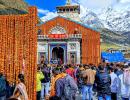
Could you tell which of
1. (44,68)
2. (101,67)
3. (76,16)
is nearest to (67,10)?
(76,16)

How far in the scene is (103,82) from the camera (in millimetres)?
12445

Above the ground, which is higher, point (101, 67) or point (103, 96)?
point (101, 67)

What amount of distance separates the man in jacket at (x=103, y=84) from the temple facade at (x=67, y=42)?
1362 inches

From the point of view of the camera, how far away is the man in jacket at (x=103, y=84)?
488 inches

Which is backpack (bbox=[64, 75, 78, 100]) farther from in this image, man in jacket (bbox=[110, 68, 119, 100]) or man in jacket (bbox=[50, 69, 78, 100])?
man in jacket (bbox=[110, 68, 119, 100])

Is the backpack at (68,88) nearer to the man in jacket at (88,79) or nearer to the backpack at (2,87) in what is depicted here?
the backpack at (2,87)

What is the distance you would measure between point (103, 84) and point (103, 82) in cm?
7

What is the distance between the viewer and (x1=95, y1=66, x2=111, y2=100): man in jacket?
12398 mm

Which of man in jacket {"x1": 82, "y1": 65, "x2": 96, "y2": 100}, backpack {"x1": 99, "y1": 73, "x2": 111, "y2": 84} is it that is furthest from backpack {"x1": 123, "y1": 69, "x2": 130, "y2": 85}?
man in jacket {"x1": 82, "y1": 65, "x2": 96, "y2": 100}

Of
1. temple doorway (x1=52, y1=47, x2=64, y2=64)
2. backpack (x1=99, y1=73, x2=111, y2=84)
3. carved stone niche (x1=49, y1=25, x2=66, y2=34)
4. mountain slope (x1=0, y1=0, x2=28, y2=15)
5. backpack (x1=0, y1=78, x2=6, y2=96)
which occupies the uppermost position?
mountain slope (x1=0, y1=0, x2=28, y2=15)

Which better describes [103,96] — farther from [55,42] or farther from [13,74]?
[55,42]

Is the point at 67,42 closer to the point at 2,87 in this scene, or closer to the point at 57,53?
the point at 57,53

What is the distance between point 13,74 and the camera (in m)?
12.7

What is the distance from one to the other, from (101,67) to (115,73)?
3.85 ft
